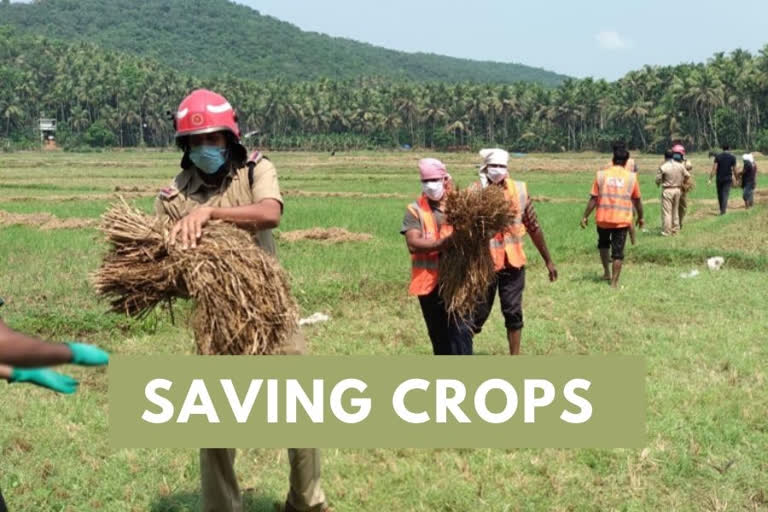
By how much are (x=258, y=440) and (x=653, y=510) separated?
1984 millimetres

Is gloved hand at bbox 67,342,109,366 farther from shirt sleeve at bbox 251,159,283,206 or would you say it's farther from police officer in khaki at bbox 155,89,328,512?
shirt sleeve at bbox 251,159,283,206

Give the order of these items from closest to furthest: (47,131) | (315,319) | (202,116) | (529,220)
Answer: (202,116) → (529,220) → (315,319) → (47,131)

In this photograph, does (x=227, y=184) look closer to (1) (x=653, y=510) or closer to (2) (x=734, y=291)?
(1) (x=653, y=510)


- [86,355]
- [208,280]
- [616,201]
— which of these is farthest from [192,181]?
[616,201]

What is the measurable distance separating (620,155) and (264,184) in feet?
22.8

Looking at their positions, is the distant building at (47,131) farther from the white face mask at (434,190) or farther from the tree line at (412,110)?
the white face mask at (434,190)

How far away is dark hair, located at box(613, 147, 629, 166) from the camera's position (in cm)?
957

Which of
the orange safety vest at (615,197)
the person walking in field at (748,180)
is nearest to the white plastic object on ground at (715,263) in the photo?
the orange safety vest at (615,197)

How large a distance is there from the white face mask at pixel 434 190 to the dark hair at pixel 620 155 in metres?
5.22

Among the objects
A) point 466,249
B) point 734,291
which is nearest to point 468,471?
point 466,249

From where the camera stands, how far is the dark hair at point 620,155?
9570 millimetres

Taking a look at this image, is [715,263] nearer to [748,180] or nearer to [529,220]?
[529,220]

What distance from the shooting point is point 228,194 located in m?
3.61

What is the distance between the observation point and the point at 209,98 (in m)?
3.43
